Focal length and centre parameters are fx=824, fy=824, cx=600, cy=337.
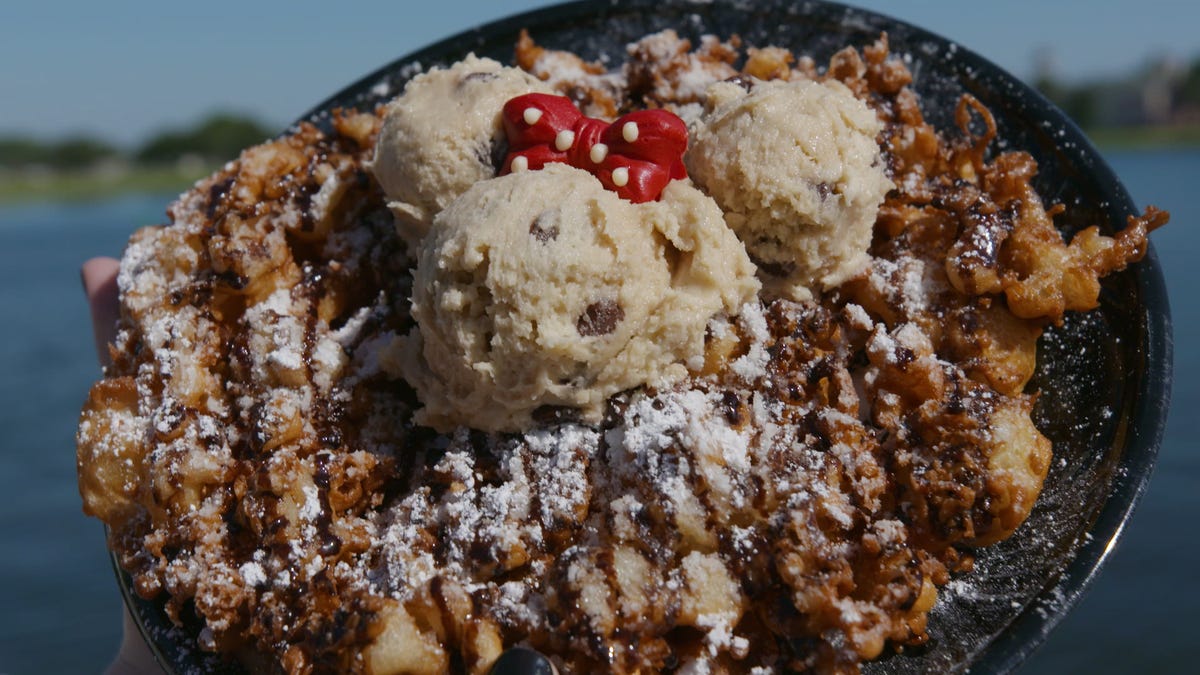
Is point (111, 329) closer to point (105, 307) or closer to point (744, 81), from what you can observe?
point (105, 307)

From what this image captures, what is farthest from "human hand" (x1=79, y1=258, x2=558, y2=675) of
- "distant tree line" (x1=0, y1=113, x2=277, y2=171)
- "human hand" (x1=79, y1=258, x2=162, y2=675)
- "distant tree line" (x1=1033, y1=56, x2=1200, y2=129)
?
"distant tree line" (x1=0, y1=113, x2=277, y2=171)

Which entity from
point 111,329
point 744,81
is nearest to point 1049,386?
point 744,81

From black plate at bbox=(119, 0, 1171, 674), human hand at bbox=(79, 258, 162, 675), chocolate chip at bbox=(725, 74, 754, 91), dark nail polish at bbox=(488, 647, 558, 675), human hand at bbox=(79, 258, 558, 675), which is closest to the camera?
dark nail polish at bbox=(488, 647, 558, 675)

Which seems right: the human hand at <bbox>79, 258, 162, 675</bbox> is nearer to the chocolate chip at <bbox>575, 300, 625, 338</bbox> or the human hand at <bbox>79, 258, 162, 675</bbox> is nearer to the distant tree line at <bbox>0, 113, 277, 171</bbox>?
the chocolate chip at <bbox>575, 300, 625, 338</bbox>

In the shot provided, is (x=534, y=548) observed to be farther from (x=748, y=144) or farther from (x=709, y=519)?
(x=748, y=144)

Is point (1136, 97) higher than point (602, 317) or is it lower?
higher

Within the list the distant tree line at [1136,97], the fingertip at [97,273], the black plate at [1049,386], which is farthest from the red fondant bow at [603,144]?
the distant tree line at [1136,97]

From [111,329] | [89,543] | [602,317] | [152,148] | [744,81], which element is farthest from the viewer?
[152,148]

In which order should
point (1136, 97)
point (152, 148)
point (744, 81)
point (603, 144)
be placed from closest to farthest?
point (603, 144), point (744, 81), point (1136, 97), point (152, 148)
